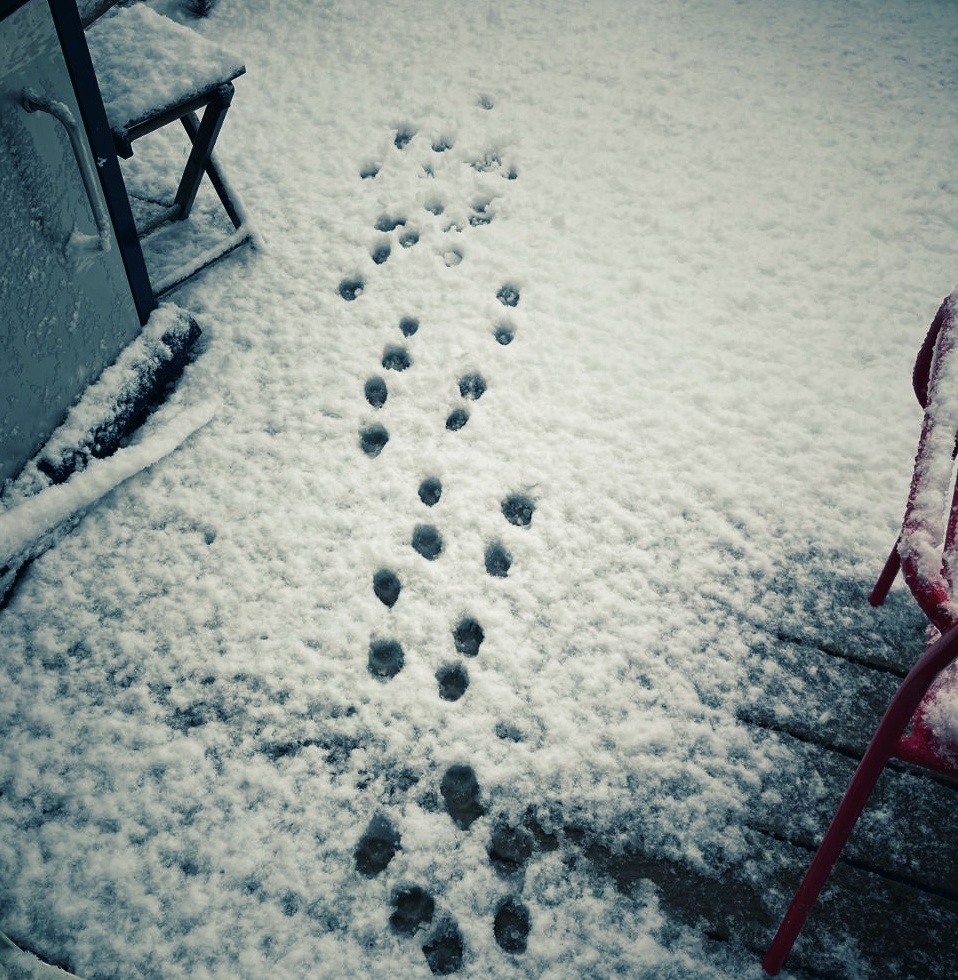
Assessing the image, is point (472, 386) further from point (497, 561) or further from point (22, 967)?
point (22, 967)

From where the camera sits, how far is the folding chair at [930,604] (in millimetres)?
865

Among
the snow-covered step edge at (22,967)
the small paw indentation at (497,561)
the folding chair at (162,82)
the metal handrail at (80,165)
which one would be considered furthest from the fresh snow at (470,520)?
the metal handrail at (80,165)

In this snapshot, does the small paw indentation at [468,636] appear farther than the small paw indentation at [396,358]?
No

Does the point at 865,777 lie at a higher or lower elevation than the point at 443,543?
higher

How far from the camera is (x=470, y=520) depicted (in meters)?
1.82

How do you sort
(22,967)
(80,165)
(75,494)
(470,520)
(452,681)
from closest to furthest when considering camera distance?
(22,967)
(80,165)
(452,681)
(75,494)
(470,520)

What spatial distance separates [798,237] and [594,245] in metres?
0.76

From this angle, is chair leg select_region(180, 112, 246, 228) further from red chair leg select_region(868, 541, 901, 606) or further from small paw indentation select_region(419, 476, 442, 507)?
red chair leg select_region(868, 541, 901, 606)

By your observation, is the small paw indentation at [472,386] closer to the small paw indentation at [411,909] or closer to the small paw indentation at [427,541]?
the small paw indentation at [427,541]

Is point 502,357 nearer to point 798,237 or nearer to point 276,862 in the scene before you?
point 798,237

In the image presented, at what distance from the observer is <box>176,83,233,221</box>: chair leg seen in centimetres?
195

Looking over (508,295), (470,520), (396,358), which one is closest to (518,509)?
(470,520)

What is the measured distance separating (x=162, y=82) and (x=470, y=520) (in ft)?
4.54

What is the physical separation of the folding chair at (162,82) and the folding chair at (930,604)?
175 cm
